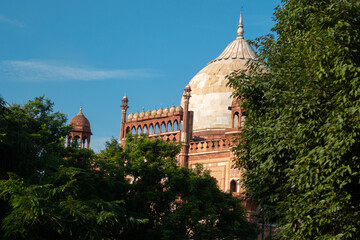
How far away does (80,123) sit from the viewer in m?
35.9

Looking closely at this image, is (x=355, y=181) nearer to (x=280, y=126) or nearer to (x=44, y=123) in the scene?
(x=280, y=126)

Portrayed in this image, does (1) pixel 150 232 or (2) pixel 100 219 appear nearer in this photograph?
(2) pixel 100 219

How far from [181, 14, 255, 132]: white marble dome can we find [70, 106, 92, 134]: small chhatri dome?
262 inches

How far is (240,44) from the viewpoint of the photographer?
A: 3912 centimetres

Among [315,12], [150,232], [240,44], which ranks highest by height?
[240,44]

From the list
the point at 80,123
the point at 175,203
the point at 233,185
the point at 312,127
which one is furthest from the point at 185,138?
the point at 312,127

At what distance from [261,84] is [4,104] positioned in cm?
903

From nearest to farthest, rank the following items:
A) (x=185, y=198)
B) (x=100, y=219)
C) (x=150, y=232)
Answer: (x=100, y=219) < (x=150, y=232) < (x=185, y=198)

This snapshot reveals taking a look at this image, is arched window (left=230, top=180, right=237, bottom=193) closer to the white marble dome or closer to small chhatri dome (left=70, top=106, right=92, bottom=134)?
the white marble dome

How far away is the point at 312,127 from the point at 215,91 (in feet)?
76.7

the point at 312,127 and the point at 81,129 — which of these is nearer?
the point at 312,127

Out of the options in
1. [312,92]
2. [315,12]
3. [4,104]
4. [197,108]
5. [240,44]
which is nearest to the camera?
[312,92]

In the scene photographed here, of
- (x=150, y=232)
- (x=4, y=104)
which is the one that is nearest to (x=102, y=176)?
(x=150, y=232)

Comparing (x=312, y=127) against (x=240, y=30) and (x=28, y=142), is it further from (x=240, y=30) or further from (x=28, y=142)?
(x=240, y=30)
